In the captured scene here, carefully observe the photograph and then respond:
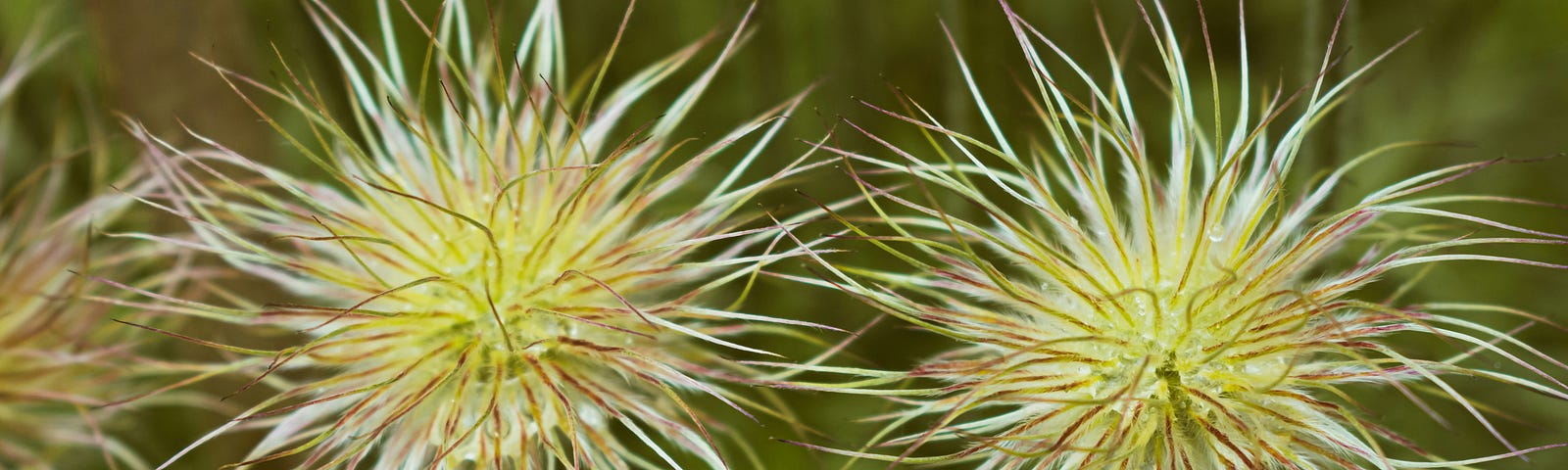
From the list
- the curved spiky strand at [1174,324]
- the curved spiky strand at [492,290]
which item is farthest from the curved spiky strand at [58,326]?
the curved spiky strand at [1174,324]

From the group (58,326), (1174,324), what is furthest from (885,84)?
(58,326)

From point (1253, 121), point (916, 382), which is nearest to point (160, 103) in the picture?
point (916, 382)

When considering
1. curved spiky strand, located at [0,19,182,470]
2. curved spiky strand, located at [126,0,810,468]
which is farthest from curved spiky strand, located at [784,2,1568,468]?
curved spiky strand, located at [0,19,182,470]

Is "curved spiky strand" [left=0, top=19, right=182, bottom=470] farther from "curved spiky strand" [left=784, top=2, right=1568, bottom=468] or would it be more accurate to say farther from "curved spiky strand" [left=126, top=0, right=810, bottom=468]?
"curved spiky strand" [left=784, top=2, right=1568, bottom=468]

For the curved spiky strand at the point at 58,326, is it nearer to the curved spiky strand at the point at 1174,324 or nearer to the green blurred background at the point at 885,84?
the green blurred background at the point at 885,84

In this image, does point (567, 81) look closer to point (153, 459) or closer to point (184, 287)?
point (184, 287)

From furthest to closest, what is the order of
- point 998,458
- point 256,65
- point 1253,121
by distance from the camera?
1. point 256,65
2. point 1253,121
3. point 998,458

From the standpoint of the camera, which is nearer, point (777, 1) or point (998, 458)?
point (998, 458)
